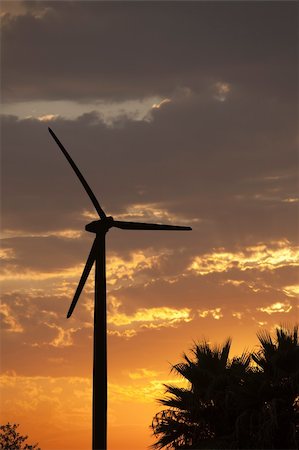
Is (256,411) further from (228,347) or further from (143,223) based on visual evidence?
(143,223)

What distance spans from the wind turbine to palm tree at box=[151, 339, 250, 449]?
10.1ft

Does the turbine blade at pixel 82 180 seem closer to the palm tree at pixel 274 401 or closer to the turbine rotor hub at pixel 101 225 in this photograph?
the turbine rotor hub at pixel 101 225

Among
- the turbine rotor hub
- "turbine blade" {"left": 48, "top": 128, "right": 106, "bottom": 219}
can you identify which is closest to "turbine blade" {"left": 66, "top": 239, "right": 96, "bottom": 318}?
the turbine rotor hub

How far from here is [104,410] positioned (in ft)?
132

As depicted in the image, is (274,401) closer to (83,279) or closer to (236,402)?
(236,402)

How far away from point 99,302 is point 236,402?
8.02 m

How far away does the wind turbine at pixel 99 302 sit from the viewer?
39969 millimetres

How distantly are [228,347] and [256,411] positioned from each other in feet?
17.5

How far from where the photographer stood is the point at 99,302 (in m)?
42.0

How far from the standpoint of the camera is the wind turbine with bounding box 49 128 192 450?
131 ft

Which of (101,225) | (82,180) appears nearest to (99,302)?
(101,225)

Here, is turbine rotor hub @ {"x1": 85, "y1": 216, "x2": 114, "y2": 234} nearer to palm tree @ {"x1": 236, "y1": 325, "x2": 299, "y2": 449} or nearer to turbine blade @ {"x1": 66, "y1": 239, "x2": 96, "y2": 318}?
turbine blade @ {"x1": 66, "y1": 239, "x2": 96, "y2": 318}

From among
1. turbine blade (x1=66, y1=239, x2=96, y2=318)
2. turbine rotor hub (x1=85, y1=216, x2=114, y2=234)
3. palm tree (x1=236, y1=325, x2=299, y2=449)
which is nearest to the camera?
palm tree (x1=236, y1=325, x2=299, y2=449)

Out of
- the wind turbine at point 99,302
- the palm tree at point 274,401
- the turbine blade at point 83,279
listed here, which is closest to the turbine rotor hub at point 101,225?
the wind turbine at point 99,302
